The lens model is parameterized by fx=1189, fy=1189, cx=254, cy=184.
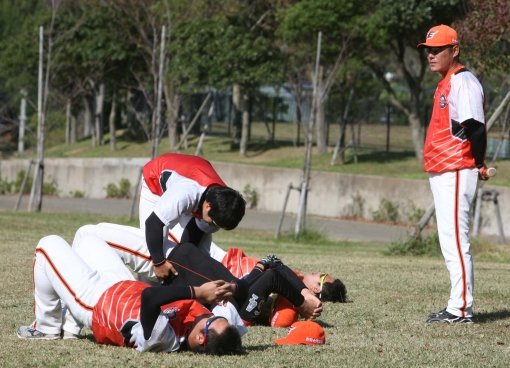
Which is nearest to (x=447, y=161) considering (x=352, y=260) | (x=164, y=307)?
(x=164, y=307)

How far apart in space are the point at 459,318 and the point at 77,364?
338 cm

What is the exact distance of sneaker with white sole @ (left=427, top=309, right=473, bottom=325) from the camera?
9.23 m

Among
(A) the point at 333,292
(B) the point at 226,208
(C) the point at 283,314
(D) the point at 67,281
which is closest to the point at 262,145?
(A) the point at 333,292

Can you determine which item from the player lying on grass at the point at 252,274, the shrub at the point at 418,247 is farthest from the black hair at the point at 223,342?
the shrub at the point at 418,247

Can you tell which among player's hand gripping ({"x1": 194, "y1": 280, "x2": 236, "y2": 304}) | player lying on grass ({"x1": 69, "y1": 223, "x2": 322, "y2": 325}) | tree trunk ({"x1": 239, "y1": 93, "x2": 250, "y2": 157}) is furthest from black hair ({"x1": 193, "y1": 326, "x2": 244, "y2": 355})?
tree trunk ({"x1": 239, "y1": 93, "x2": 250, "y2": 157})

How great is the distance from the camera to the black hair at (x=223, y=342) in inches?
290

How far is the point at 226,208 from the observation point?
8.23 metres

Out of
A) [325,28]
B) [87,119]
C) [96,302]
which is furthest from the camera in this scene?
[87,119]

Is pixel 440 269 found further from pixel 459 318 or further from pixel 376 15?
pixel 376 15

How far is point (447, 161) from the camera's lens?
9117mm

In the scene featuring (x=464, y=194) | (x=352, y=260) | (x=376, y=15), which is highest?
(x=376, y=15)

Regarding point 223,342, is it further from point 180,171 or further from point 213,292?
point 180,171

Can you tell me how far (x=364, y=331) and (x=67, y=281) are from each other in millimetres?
2443

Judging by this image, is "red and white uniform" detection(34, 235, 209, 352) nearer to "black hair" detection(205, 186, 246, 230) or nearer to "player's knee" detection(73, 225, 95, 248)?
"player's knee" detection(73, 225, 95, 248)
